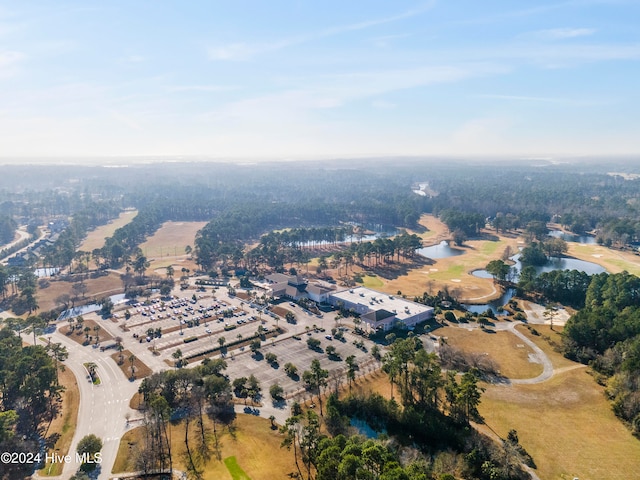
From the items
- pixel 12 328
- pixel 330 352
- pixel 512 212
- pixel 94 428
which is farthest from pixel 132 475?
pixel 512 212

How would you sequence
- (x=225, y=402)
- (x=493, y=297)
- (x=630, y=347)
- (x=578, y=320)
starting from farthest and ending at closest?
(x=493, y=297)
(x=578, y=320)
(x=630, y=347)
(x=225, y=402)

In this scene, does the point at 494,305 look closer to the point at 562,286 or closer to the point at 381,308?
the point at 562,286

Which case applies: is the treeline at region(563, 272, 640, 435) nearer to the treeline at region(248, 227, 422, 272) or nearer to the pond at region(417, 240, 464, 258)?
the treeline at region(248, 227, 422, 272)

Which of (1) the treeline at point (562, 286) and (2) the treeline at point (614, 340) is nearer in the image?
(2) the treeline at point (614, 340)

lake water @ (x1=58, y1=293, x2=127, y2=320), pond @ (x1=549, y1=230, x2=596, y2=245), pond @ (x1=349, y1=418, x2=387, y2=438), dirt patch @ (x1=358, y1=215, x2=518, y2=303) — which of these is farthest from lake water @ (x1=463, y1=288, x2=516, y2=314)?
lake water @ (x1=58, y1=293, x2=127, y2=320)

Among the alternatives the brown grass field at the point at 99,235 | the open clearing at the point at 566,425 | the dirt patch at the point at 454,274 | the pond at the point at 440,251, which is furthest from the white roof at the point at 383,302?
the brown grass field at the point at 99,235

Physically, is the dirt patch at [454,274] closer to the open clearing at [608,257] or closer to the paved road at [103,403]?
the open clearing at [608,257]

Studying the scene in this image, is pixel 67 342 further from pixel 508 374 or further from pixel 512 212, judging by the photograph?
pixel 512 212
